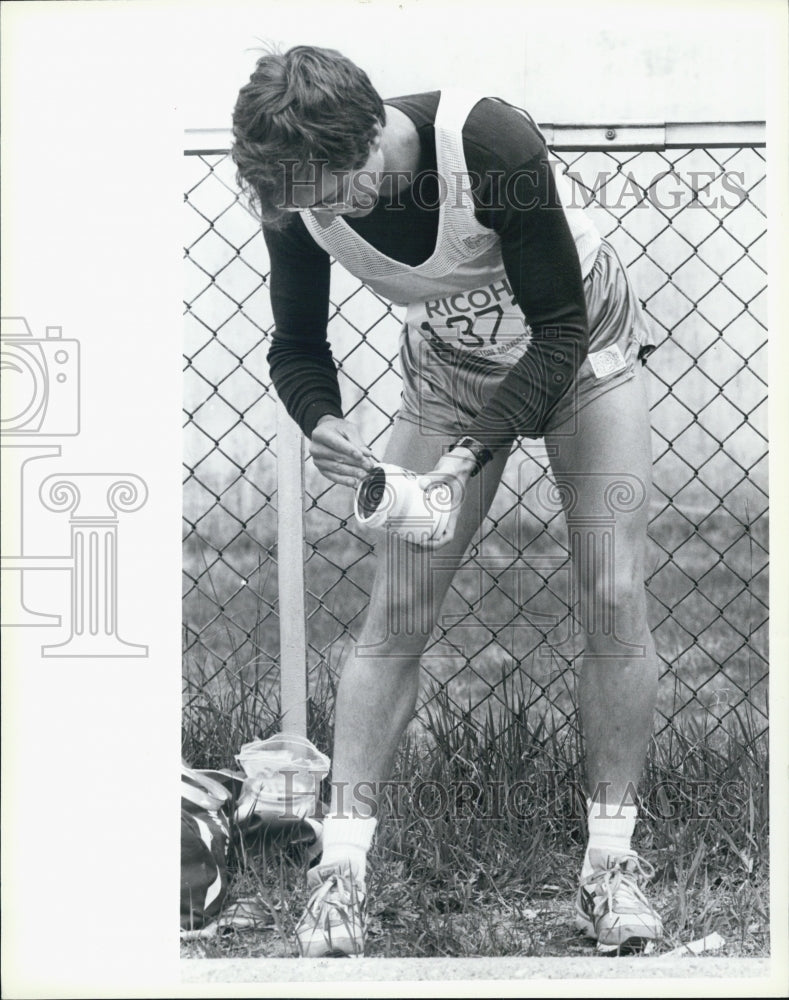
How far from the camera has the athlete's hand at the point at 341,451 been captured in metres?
3.06

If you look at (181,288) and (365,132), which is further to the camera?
(181,288)

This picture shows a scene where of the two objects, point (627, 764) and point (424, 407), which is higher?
point (424, 407)

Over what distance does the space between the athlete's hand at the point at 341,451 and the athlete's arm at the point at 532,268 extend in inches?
10.7

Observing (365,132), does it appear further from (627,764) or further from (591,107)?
(627,764)

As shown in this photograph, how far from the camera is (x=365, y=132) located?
2900mm

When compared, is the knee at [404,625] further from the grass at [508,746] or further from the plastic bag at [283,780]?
the plastic bag at [283,780]

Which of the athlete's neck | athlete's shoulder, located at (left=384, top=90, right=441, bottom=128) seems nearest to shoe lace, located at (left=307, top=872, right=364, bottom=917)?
the athlete's neck

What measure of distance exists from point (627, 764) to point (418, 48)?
173 centimetres

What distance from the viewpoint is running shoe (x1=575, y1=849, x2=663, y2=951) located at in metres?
3.03

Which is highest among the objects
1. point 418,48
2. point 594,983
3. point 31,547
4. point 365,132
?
point 418,48

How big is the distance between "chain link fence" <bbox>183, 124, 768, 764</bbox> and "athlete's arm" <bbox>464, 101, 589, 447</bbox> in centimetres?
12

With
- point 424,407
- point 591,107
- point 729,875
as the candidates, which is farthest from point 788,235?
point 729,875

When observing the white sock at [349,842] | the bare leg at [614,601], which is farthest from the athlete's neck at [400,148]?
the white sock at [349,842]

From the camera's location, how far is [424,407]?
3078 millimetres
